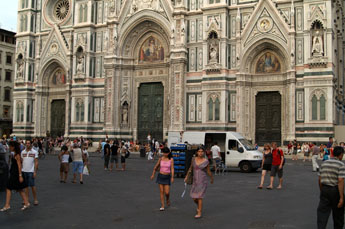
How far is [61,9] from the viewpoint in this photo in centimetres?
4653

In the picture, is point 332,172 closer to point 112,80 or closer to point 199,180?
point 199,180

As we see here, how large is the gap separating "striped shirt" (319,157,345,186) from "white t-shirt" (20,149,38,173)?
8.12 m

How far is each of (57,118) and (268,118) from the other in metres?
23.6

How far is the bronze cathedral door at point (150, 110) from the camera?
40.2 metres

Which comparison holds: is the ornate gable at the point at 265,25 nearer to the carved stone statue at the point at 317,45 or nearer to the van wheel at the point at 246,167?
the carved stone statue at the point at 317,45

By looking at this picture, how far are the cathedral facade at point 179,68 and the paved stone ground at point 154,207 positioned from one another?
17.9m

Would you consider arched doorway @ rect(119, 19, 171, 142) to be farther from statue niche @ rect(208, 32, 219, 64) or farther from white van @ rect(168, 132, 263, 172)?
white van @ rect(168, 132, 263, 172)

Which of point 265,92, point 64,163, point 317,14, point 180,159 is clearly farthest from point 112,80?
point 64,163

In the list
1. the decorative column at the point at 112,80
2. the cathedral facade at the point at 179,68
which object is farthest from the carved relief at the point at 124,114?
the decorative column at the point at 112,80

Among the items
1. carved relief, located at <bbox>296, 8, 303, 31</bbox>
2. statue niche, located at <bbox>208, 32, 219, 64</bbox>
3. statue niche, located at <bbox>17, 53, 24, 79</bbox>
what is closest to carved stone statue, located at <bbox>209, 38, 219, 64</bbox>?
statue niche, located at <bbox>208, 32, 219, 64</bbox>

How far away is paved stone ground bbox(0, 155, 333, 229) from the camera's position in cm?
946

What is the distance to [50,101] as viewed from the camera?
1810 inches

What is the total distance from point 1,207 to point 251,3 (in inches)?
1170

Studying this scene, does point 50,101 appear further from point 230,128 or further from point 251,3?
point 251,3
